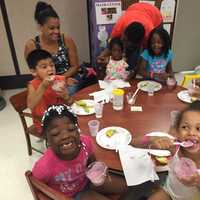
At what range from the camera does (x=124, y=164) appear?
1.38 meters

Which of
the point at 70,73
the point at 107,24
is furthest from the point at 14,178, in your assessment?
the point at 107,24

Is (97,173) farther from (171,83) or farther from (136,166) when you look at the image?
(171,83)

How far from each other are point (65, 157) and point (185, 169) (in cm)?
63

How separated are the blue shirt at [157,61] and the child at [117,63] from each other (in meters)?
0.23

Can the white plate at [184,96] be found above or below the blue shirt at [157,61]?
below

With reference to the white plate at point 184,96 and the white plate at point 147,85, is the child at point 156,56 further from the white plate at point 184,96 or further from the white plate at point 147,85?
the white plate at point 184,96

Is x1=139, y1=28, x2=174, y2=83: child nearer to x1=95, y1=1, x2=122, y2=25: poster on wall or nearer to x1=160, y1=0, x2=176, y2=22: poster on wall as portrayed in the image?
x1=95, y1=1, x2=122, y2=25: poster on wall

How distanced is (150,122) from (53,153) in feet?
2.42

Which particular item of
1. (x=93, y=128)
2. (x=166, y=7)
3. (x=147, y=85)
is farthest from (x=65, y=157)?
(x=166, y=7)

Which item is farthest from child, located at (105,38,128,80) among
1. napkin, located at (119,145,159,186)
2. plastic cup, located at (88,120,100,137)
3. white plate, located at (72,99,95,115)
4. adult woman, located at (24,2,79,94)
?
napkin, located at (119,145,159,186)

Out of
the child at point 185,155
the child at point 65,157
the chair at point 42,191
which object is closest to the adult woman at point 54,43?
the child at point 65,157

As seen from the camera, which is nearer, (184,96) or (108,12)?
(184,96)

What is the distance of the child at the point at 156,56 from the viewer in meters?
2.39

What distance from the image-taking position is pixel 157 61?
252cm
